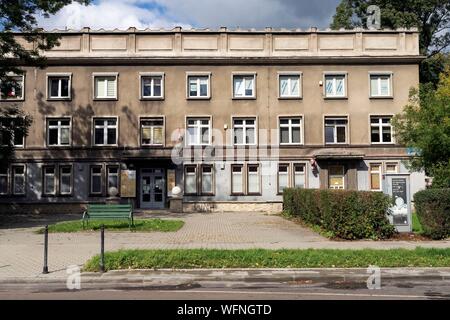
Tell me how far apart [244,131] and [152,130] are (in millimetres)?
6384

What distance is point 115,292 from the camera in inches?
360

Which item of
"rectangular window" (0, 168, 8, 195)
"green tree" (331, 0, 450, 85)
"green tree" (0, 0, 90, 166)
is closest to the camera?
"green tree" (0, 0, 90, 166)

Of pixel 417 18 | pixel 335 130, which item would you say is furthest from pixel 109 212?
pixel 417 18

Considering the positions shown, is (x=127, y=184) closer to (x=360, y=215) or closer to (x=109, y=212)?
(x=109, y=212)

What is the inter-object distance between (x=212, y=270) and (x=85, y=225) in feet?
36.0

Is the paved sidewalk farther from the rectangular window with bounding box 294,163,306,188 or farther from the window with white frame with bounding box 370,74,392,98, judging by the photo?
the window with white frame with bounding box 370,74,392,98

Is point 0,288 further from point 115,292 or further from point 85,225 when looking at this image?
point 85,225

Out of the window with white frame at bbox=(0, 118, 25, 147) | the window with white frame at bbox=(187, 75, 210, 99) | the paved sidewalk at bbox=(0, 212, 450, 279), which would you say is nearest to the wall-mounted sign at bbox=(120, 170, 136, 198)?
the window with white frame at bbox=(187, 75, 210, 99)

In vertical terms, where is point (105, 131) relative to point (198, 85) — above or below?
below

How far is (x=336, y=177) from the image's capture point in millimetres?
33938

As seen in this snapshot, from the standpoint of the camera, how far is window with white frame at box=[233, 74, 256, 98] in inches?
1346

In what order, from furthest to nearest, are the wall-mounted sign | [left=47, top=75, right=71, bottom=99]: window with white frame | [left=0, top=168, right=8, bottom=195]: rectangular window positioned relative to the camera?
[left=47, top=75, right=71, bottom=99]: window with white frame
[left=0, top=168, right=8, bottom=195]: rectangular window
the wall-mounted sign

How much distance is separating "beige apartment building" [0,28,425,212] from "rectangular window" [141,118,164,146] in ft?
0.23
